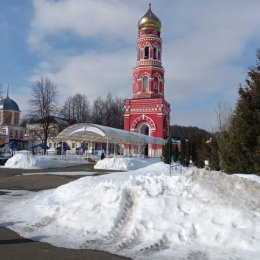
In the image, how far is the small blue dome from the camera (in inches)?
3115

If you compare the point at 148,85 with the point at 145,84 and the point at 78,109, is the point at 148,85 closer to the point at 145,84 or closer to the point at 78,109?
the point at 145,84

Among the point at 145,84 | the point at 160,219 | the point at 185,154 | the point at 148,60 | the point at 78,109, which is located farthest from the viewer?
the point at 78,109

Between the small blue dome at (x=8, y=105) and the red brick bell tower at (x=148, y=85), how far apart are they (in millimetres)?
34425

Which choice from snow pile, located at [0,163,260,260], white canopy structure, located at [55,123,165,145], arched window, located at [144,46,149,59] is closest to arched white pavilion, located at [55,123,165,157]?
white canopy structure, located at [55,123,165,145]

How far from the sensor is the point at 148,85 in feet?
183

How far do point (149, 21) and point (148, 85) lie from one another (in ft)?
31.5

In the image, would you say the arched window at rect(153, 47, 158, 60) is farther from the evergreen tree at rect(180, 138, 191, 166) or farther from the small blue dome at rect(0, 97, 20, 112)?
the small blue dome at rect(0, 97, 20, 112)

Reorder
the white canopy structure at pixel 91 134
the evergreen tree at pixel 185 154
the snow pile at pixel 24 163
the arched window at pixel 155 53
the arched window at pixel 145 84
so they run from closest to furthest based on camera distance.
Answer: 1. the evergreen tree at pixel 185 154
2. the snow pile at pixel 24 163
3. the white canopy structure at pixel 91 134
4. the arched window at pixel 145 84
5. the arched window at pixel 155 53

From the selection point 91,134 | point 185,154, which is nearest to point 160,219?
point 185,154

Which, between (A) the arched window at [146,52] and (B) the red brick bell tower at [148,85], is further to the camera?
(A) the arched window at [146,52]

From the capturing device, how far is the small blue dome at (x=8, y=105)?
7911cm

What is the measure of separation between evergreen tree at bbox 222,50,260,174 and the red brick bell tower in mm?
43001

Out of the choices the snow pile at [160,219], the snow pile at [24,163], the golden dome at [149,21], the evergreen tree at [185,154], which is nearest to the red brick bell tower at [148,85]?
the golden dome at [149,21]

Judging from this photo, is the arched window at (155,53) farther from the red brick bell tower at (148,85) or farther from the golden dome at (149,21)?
Result: the golden dome at (149,21)
